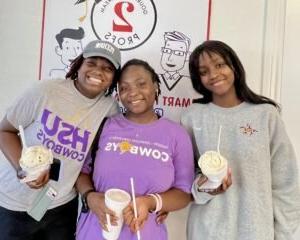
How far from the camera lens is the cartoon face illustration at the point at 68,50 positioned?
155 cm

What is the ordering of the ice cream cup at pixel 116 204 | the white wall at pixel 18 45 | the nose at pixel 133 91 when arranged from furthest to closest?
the white wall at pixel 18 45, the nose at pixel 133 91, the ice cream cup at pixel 116 204

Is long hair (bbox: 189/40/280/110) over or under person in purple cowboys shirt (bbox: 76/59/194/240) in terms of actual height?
over

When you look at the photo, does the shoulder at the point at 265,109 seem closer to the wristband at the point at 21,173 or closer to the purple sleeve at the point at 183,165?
the purple sleeve at the point at 183,165

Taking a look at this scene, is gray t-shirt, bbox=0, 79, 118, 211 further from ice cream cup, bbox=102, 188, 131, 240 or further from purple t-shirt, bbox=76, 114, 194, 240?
ice cream cup, bbox=102, 188, 131, 240

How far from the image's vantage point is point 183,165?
1152 millimetres

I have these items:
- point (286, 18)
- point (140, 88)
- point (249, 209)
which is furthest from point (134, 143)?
point (286, 18)

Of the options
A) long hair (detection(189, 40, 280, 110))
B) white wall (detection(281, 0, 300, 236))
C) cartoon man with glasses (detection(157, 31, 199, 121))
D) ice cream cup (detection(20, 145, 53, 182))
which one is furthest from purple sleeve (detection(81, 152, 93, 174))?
white wall (detection(281, 0, 300, 236))

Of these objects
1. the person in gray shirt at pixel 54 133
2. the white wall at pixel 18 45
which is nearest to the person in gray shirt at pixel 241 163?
the person in gray shirt at pixel 54 133

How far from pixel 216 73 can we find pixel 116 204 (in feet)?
1.96

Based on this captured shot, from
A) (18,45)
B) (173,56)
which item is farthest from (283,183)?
(18,45)

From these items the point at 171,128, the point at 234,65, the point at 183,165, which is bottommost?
the point at 183,165

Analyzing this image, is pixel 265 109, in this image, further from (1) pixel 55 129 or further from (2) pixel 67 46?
(2) pixel 67 46

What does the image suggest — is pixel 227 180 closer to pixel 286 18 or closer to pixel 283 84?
pixel 283 84

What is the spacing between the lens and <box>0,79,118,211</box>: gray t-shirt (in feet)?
3.78
